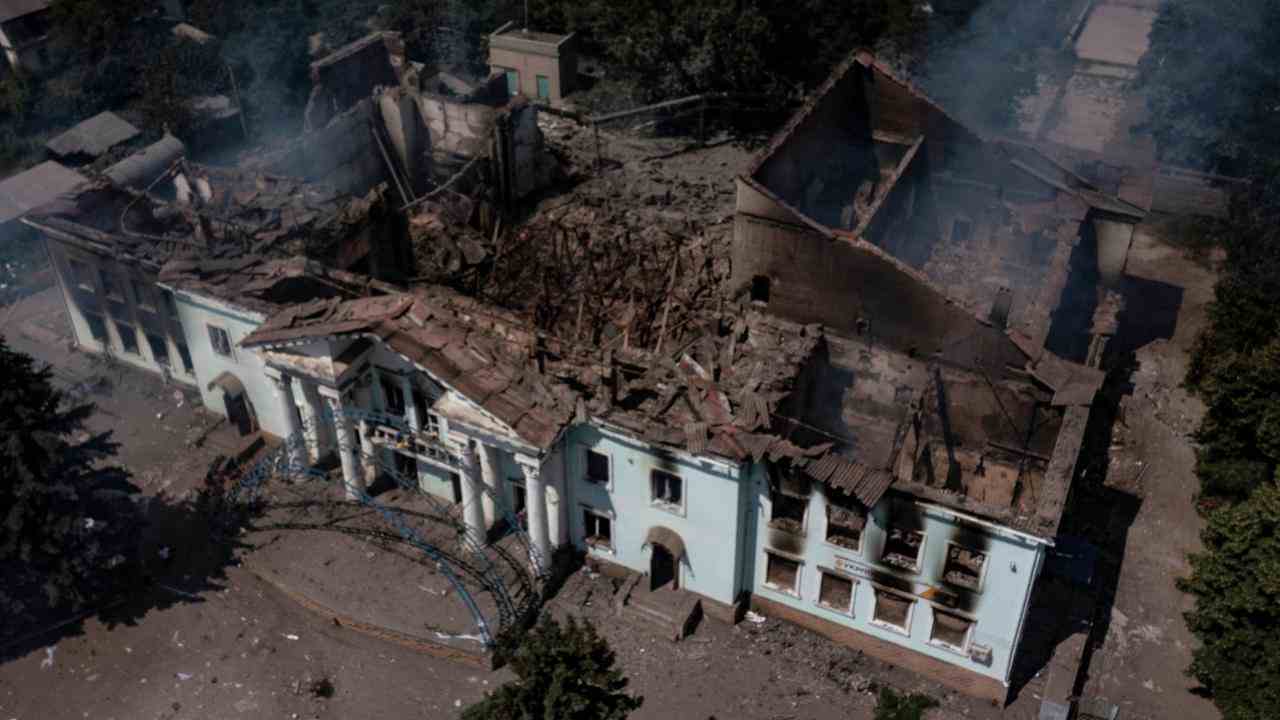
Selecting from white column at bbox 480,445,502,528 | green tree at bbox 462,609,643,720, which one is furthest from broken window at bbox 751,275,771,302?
green tree at bbox 462,609,643,720

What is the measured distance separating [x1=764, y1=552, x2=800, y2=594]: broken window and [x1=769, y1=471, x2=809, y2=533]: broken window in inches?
54.7

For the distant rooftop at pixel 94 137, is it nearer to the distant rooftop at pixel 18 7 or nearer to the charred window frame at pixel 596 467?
the distant rooftop at pixel 18 7

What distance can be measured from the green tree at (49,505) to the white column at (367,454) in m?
7.00

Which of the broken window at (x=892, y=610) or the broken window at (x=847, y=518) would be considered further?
the broken window at (x=892, y=610)

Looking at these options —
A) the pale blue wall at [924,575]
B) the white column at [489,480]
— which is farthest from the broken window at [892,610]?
the white column at [489,480]

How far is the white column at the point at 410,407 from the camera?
3178 cm

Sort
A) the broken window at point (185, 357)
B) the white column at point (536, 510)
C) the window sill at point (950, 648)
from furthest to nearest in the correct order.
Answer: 1. the broken window at point (185, 357)
2. the window sill at point (950, 648)
3. the white column at point (536, 510)

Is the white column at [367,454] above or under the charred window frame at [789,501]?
under

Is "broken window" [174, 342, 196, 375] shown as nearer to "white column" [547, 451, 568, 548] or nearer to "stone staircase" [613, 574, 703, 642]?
"white column" [547, 451, 568, 548]

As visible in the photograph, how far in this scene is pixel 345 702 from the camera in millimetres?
30172

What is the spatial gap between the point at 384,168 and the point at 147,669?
82.0 ft

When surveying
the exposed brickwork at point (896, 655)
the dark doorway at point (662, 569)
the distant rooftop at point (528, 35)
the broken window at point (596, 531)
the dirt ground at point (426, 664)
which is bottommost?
the dirt ground at point (426, 664)

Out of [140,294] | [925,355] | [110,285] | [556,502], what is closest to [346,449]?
[556,502]

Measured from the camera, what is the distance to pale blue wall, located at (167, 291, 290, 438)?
34656 millimetres
